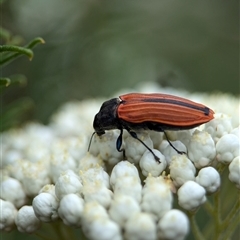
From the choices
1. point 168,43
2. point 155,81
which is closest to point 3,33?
point 155,81

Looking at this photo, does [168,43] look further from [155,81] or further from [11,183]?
[11,183]

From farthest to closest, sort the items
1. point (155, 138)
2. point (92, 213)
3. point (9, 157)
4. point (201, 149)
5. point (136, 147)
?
point (9, 157) < point (155, 138) < point (136, 147) < point (201, 149) < point (92, 213)

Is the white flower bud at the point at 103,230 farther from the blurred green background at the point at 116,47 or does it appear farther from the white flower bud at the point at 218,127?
the blurred green background at the point at 116,47

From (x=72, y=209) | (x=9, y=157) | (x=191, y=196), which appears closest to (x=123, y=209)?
(x=72, y=209)

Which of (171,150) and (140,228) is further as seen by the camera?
(171,150)

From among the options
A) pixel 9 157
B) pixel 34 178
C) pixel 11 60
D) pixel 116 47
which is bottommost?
pixel 34 178

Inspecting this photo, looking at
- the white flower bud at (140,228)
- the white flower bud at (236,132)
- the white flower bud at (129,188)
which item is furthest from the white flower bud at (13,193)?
the white flower bud at (236,132)

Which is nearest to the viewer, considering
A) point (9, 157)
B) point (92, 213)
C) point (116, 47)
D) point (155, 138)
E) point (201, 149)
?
point (92, 213)

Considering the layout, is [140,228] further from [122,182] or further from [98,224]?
[122,182]
